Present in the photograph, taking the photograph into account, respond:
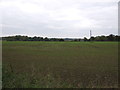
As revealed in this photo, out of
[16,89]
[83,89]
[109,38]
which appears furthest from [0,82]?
[109,38]

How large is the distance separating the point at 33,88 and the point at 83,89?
142 cm

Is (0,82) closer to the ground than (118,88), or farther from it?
farther from it

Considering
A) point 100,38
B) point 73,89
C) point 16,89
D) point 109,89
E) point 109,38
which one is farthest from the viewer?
point 100,38

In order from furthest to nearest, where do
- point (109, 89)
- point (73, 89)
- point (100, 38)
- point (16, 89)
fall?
1. point (100, 38)
2. point (109, 89)
3. point (73, 89)
4. point (16, 89)

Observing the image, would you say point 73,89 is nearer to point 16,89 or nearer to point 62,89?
point 62,89

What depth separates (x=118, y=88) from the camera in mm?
6309

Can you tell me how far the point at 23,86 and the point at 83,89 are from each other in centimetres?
166

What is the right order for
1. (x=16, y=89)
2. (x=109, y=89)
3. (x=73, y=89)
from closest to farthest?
1. (x=16, y=89)
2. (x=73, y=89)
3. (x=109, y=89)

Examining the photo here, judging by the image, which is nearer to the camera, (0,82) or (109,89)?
(0,82)

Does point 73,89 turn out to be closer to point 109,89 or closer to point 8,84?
point 109,89

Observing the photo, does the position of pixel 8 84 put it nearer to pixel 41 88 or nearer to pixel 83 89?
pixel 41 88

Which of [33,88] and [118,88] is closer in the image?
[33,88]

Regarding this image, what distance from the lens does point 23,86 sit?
5234 mm

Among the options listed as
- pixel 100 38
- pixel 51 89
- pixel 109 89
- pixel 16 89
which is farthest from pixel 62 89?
pixel 100 38
